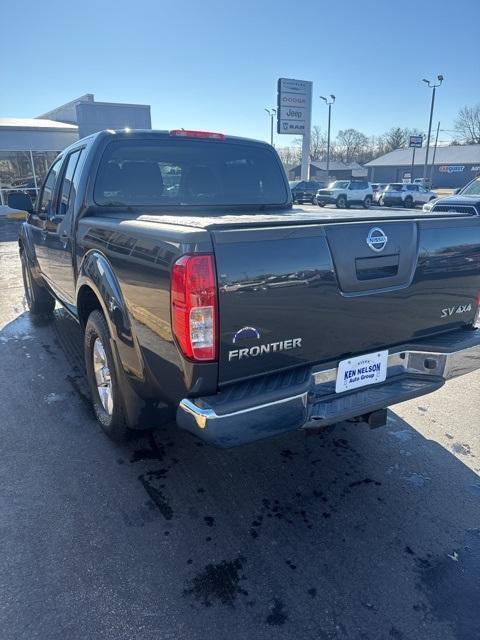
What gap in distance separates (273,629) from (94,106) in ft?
95.9

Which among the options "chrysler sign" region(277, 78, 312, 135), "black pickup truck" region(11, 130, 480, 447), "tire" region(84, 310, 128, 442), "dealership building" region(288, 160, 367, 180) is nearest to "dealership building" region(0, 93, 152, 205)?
"chrysler sign" region(277, 78, 312, 135)

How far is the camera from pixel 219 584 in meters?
2.11

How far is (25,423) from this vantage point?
3.54 metres

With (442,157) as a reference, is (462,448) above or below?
below

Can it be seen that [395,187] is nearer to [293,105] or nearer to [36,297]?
[293,105]

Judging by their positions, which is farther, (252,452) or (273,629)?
(252,452)

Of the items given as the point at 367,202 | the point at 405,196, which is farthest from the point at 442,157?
the point at 367,202

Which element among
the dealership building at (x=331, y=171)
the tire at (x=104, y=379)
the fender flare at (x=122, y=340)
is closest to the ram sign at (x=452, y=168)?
the dealership building at (x=331, y=171)

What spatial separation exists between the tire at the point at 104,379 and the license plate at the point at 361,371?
1354 mm

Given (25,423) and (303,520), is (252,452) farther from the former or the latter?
(25,423)

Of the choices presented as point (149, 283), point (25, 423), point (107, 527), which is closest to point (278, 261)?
point (149, 283)

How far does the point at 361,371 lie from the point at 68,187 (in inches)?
121

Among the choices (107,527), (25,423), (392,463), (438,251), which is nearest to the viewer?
(107,527)

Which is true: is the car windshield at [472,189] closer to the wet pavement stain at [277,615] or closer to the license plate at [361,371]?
the license plate at [361,371]
